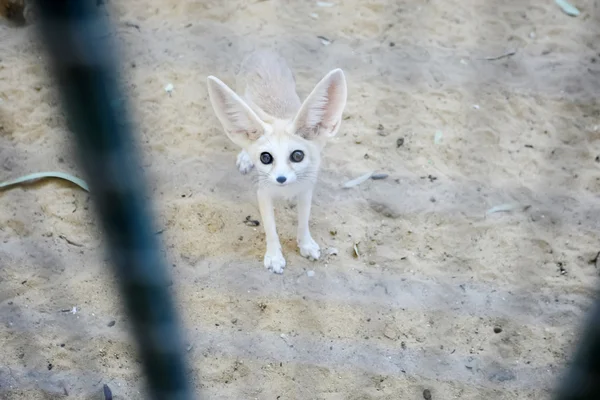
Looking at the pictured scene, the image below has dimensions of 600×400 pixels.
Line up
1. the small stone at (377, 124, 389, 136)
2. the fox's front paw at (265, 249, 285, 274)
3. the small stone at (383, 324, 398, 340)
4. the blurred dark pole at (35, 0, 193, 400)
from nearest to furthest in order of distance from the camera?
the blurred dark pole at (35, 0, 193, 400) < the small stone at (383, 324, 398, 340) < the fox's front paw at (265, 249, 285, 274) < the small stone at (377, 124, 389, 136)

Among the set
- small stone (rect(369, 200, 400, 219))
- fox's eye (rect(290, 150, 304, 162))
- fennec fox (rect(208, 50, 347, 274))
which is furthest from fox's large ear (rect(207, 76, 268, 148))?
small stone (rect(369, 200, 400, 219))

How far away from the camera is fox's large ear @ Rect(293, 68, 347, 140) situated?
1.51 metres

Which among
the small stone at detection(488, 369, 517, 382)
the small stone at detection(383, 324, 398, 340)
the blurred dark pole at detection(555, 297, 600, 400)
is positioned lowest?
the small stone at detection(488, 369, 517, 382)

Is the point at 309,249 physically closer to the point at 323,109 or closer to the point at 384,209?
the point at 384,209

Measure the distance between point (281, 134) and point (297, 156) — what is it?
0.25ft

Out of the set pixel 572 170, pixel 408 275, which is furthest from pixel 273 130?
pixel 572 170

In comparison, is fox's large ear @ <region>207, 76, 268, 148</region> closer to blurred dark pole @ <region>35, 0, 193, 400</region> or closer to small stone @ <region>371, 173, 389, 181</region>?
small stone @ <region>371, 173, 389, 181</region>

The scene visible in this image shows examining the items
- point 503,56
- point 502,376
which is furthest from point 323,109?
point 503,56

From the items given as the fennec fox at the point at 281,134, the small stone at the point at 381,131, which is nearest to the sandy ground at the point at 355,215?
the small stone at the point at 381,131

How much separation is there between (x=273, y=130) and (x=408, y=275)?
0.67m

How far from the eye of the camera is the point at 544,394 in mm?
1613

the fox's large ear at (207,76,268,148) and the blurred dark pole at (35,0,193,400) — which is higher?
the blurred dark pole at (35,0,193,400)

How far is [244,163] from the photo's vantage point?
7.11 feet

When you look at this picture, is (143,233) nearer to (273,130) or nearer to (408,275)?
(273,130)
